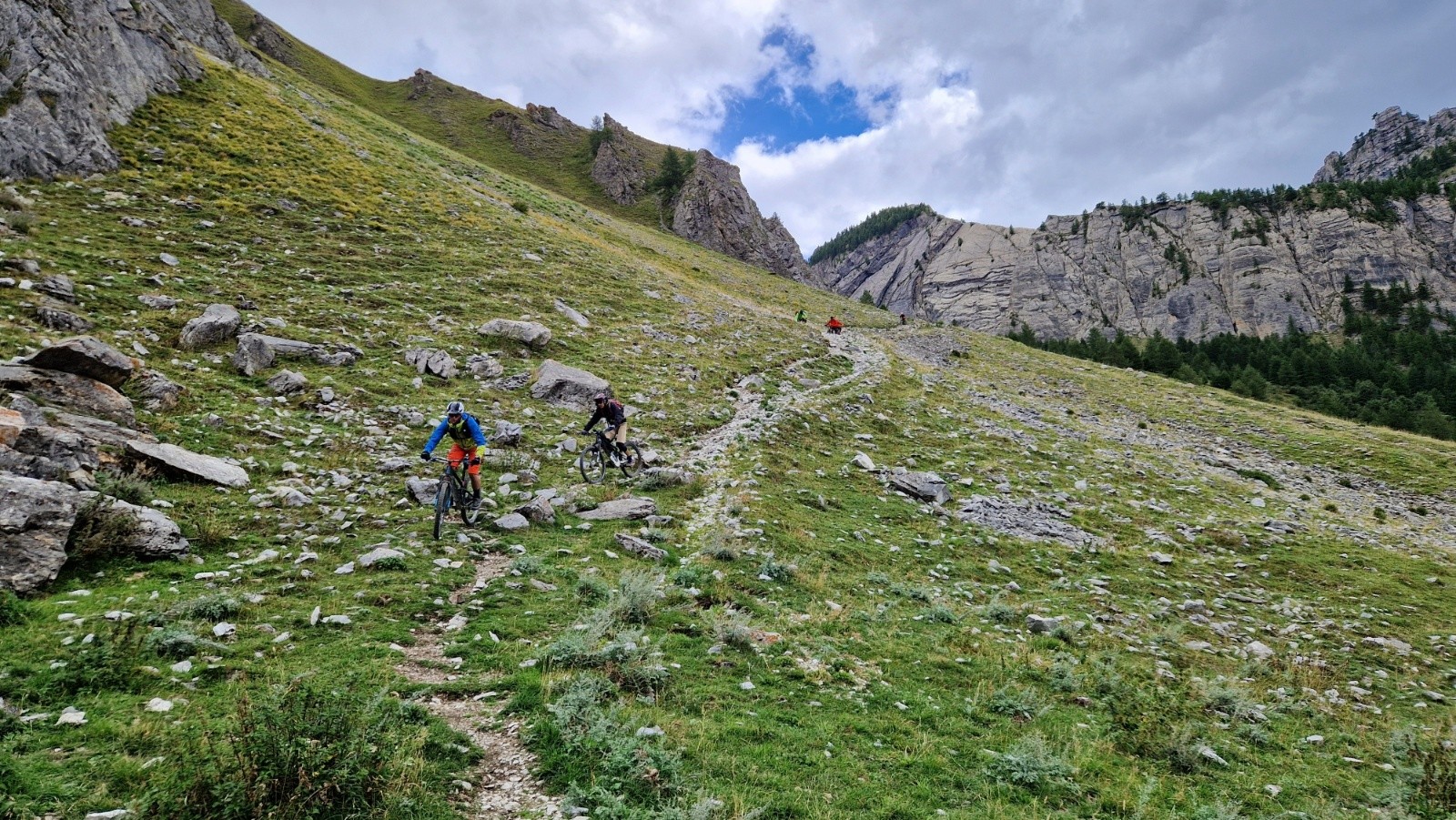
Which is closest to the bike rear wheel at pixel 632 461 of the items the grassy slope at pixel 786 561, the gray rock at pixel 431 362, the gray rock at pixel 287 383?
the grassy slope at pixel 786 561

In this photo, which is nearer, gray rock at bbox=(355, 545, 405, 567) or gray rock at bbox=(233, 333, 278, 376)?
gray rock at bbox=(355, 545, 405, 567)

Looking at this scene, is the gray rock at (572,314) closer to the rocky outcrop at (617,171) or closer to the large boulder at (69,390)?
the large boulder at (69,390)

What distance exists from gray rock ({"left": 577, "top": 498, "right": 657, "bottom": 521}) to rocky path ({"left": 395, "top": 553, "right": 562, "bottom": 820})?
17.8 feet

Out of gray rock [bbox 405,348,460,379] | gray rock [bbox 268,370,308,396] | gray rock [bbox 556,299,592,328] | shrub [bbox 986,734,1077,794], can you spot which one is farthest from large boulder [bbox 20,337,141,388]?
shrub [bbox 986,734,1077,794]

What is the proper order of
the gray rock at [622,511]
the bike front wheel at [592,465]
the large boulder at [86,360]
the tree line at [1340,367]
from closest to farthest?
the large boulder at [86,360] → the gray rock at [622,511] → the bike front wheel at [592,465] → the tree line at [1340,367]

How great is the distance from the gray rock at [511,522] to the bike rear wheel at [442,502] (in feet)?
3.76

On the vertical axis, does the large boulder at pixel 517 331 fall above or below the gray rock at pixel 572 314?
below

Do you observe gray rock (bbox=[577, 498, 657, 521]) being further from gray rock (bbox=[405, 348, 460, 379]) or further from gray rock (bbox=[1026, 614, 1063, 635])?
gray rock (bbox=[405, 348, 460, 379])

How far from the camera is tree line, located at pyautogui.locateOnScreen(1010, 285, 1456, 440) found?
6769cm

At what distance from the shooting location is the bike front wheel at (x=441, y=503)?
461 inches

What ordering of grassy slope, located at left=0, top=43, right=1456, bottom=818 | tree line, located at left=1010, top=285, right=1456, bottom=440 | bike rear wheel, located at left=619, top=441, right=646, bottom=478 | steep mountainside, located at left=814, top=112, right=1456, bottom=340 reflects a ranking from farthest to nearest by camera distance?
steep mountainside, located at left=814, top=112, right=1456, bottom=340 → tree line, located at left=1010, top=285, right=1456, bottom=440 → bike rear wheel, located at left=619, top=441, right=646, bottom=478 → grassy slope, located at left=0, top=43, right=1456, bottom=818

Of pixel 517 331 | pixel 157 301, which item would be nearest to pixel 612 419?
pixel 517 331

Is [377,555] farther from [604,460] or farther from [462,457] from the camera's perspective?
[604,460]

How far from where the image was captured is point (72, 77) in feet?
88.2
